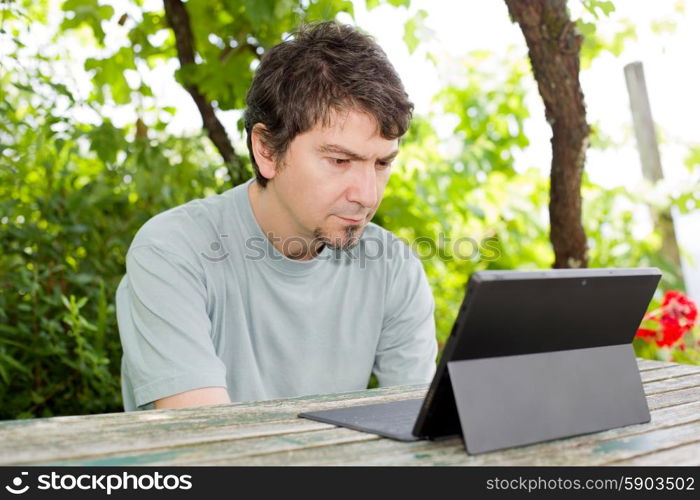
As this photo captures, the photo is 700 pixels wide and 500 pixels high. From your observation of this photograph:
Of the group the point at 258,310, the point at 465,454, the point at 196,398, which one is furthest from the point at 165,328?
the point at 465,454

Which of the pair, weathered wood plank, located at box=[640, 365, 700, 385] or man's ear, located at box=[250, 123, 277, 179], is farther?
man's ear, located at box=[250, 123, 277, 179]

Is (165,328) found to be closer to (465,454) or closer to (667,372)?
(465,454)

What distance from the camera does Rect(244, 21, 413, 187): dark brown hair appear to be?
1799 millimetres

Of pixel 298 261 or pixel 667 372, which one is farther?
pixel 298 261

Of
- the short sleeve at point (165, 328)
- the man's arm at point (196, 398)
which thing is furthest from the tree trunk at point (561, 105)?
the man's arm at point (196, 398)

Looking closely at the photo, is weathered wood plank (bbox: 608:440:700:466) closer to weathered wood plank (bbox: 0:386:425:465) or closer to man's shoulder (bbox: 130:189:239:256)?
weathered wood plank (bbox: 0:386:425:465)

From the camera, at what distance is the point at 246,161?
3.46 m

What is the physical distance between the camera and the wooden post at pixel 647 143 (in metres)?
4.48

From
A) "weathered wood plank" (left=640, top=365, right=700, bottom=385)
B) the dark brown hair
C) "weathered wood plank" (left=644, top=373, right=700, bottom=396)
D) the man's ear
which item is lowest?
"weathered wood plank" (left=640, top=365, right=700, bottom=385)

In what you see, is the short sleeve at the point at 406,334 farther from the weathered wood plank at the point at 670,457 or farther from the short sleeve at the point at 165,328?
the weathered wood plank at the point at 670,457

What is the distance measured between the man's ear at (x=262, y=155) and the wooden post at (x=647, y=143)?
10.3 feet

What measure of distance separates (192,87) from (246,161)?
417 millimetres

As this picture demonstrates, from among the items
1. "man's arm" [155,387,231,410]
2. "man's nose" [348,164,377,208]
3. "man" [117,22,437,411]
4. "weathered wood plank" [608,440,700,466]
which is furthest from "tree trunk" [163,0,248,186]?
"weathered wood plank" [608,440,700,466]
